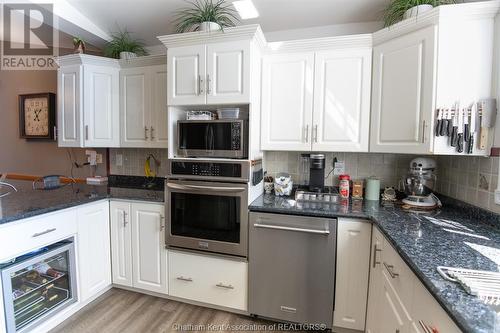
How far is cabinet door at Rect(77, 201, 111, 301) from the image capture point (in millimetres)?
1849

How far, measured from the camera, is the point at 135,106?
233cm

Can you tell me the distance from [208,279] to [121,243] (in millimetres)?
843

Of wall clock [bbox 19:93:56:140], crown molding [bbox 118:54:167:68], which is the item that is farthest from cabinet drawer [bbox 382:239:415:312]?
wall clock [bbox 19:93:56:140]

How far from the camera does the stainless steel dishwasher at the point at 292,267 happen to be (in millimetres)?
1618

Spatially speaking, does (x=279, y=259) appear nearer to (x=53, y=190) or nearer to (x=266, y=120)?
(x=266, y=120)

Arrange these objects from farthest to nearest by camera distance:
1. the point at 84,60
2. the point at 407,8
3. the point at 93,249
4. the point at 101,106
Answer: the point at 101,106, the point at 84,60, the point at 93,249, the point at 407,8

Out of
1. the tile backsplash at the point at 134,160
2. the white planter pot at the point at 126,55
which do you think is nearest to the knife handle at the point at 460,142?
the tile backsplash at the point at 134,160

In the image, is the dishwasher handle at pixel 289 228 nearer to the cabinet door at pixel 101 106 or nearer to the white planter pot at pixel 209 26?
the white planter pot at pixel 209 26

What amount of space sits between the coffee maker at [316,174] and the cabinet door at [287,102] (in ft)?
0.60

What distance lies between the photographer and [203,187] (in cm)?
178

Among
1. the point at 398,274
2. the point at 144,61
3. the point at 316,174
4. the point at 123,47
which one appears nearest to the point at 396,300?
the point at 398,274

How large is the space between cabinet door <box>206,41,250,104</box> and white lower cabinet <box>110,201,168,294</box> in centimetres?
102

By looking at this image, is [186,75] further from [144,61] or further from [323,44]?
[323,44]

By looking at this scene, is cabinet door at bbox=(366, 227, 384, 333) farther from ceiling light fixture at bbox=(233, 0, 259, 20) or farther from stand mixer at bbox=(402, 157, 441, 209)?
ceiling light fixture at bbox=(233, 0, 259, 20)
